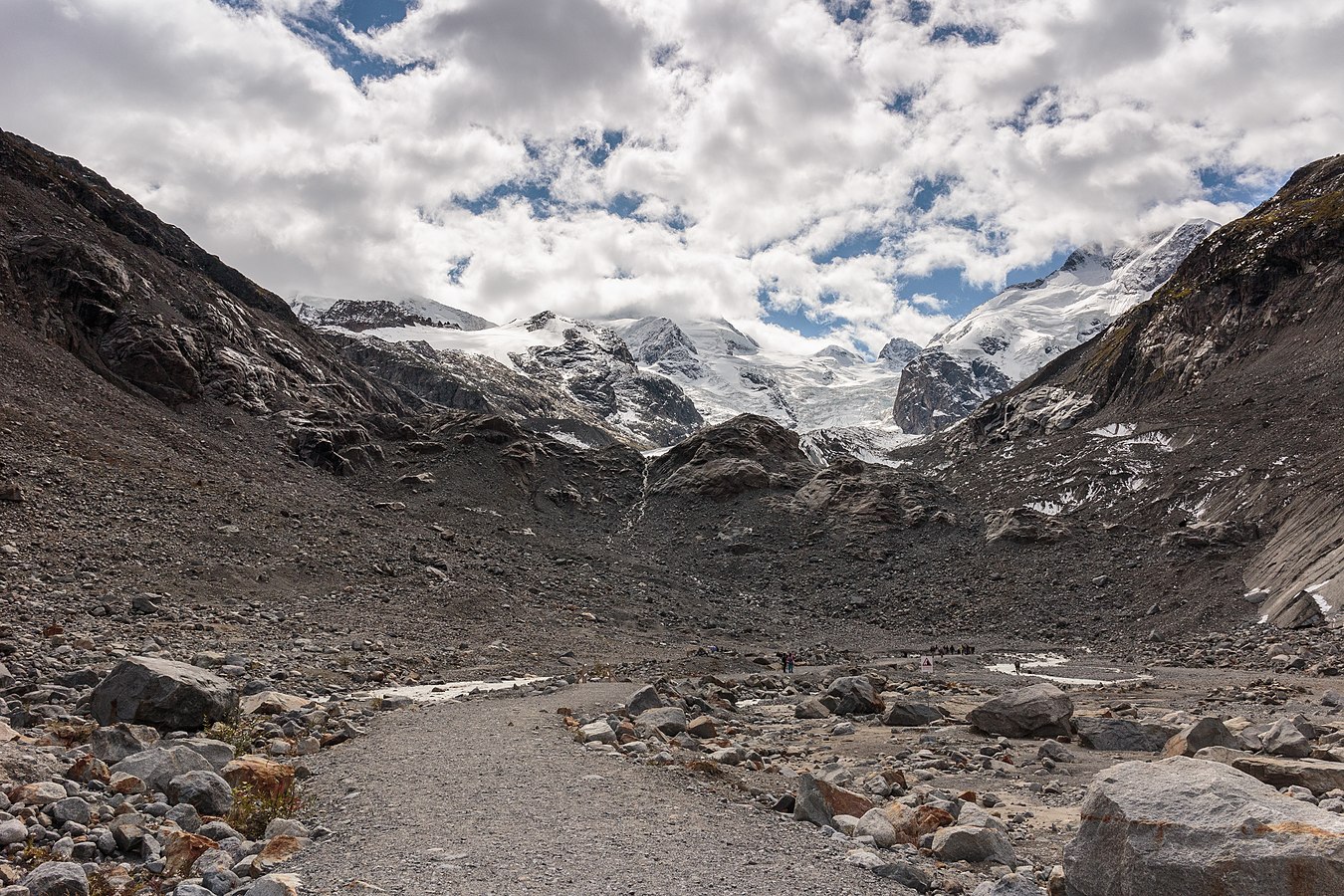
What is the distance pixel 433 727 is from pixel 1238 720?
18074 mm

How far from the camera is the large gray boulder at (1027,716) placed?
17.4 m

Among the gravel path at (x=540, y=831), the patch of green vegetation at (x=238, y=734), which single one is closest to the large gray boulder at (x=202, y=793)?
the gravel path at (x=540, y=831)

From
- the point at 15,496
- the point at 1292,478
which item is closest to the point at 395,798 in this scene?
the point at 15,496

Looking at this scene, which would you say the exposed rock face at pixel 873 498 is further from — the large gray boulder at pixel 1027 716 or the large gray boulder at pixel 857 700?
the large gray boulder at pixel 1027 716

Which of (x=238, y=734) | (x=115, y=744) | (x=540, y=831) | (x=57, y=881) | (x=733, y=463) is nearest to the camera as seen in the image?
(x=57, y=881)

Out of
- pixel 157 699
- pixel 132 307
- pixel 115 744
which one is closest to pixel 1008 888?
pixel 115 744

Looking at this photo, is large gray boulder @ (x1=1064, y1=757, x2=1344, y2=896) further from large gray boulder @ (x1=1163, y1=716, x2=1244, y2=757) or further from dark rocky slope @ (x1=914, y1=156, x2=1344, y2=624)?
dark rocky slope @ (x1=914, y1=156, x2=1344, y2=624)

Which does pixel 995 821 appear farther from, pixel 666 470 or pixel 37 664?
pixel 666 470

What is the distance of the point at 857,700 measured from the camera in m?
21.3

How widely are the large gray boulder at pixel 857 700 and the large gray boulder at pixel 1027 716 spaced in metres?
3.72

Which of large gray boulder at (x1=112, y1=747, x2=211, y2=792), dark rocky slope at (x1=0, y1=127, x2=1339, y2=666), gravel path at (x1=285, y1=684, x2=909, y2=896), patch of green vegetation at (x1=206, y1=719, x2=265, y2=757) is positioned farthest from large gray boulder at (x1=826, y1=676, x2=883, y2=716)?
large gray boulder at (x1=112, y1=747, x2=211, y2=792)

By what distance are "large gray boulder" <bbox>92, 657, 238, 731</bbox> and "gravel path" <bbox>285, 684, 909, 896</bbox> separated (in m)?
2.36

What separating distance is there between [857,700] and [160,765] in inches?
665

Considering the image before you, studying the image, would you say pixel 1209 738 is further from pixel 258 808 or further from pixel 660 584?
pixel 660 584
